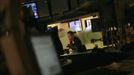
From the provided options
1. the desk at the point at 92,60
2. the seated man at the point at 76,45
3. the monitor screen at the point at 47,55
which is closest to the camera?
the monitor screen at the point at 47,55

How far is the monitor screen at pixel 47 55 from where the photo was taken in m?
1.23

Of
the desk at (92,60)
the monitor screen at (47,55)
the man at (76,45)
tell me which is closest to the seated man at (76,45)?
the man at (76,45)

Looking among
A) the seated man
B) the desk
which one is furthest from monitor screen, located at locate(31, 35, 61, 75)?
the seated man

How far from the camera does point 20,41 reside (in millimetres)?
865

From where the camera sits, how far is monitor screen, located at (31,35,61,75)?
123 centimetres

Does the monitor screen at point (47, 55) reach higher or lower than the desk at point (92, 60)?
higher

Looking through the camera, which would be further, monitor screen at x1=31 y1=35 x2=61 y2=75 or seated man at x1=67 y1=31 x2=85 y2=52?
seated man at x1=67 y1=31 x2=85 y2=52

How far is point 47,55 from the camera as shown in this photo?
1.30 m

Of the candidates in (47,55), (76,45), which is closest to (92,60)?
(47,55)

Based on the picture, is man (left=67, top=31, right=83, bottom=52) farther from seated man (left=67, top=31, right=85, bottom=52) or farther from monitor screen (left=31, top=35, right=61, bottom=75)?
monitor screen (left=31, top=35, right=61, bottom=75)

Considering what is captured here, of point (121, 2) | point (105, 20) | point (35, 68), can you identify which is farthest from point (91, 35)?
point (35, 68)

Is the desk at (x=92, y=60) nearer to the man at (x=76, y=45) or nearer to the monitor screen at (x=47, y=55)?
the monitor screen at (x=47, y=55)

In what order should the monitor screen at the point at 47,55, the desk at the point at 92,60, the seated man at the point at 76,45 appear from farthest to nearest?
the seated man at the point at 76,45
the desk at the point at 92,60
the monitor screen at the point at 47,55

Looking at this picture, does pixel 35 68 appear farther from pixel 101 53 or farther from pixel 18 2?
pixel 101 53
